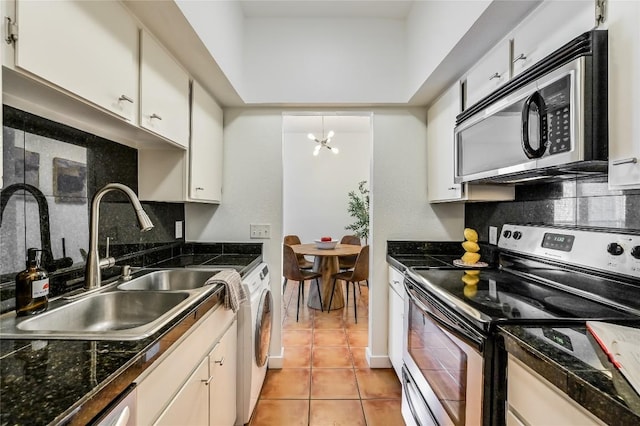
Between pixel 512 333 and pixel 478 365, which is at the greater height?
pixel 512 333

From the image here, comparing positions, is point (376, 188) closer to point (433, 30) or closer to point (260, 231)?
point (260, 231)

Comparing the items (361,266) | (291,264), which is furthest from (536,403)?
(291,264)

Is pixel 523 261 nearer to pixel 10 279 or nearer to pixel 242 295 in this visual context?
pixel 242 295

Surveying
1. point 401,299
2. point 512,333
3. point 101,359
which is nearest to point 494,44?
point 512,333

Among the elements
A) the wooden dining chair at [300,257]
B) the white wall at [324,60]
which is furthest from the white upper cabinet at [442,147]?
the wooden dining chair at [300,257]

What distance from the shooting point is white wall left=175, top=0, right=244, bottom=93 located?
4.67ft

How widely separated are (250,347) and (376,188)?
1418 mm

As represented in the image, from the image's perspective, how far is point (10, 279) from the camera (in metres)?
1.06

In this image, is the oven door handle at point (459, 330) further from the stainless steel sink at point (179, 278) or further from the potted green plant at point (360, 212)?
the potted green plant at point (360, 212)

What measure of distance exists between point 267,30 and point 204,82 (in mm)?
713

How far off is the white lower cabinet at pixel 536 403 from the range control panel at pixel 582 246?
0.59 m

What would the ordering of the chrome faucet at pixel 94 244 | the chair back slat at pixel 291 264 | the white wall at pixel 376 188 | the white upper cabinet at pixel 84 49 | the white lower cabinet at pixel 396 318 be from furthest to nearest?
the chair back slat at pixel 291 264
the white wall at pixel 376 188
the white lower cabinet at pixel 396 318
the chrome faucet at pixel 94 244
the white upper cabinet at pixel 84 49

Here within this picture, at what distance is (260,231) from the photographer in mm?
2465

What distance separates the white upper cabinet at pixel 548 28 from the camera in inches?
40.0
